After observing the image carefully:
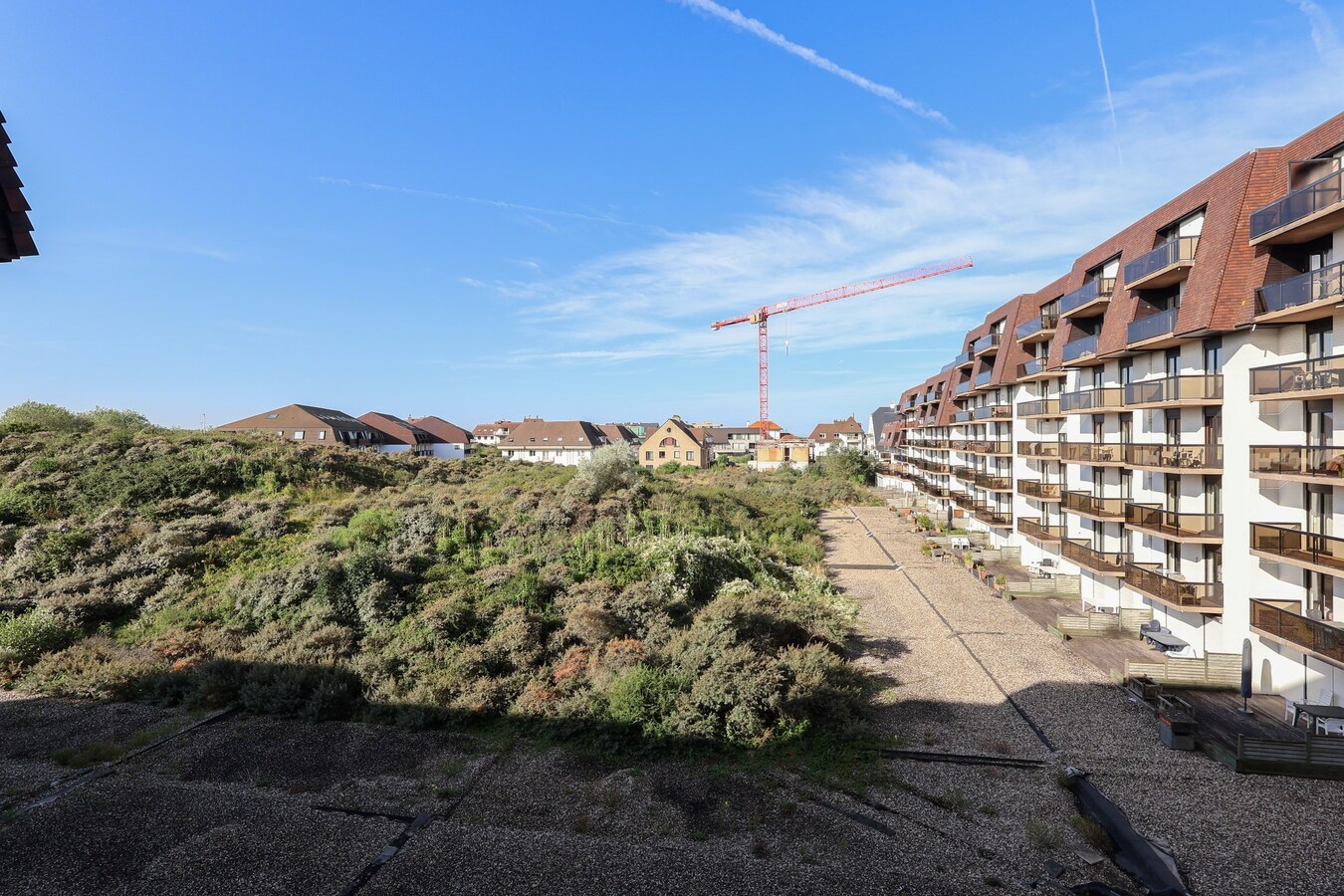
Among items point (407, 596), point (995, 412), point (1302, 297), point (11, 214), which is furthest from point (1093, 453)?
point (11, 214)

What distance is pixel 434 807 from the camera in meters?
10.4

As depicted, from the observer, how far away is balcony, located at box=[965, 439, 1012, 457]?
2941 centimetres

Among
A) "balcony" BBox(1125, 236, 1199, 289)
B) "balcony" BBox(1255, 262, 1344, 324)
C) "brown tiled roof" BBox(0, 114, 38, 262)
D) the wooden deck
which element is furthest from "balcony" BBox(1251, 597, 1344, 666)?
"brown tiled roof" BBox(0, 114, 38, 262)

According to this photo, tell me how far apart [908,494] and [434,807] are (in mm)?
47143

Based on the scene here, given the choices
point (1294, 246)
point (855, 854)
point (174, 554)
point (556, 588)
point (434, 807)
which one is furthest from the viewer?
point (174, 554)

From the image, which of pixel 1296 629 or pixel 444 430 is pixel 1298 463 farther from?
pixel 444 430

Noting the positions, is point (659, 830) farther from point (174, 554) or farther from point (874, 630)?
point (174, 554)

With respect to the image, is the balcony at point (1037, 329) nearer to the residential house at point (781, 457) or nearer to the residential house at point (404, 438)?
the residential house at point (781, 457)

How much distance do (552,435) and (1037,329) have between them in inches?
2379

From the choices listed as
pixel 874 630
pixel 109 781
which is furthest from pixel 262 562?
pixel 874 630

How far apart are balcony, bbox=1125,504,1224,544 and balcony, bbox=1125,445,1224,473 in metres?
1.17

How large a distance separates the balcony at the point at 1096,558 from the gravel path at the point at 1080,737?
104 inches

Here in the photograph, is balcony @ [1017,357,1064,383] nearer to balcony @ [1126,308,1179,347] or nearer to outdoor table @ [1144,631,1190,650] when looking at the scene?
balcony @ [1126,308,1179,347]

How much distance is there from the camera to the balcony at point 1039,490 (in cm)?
2398
